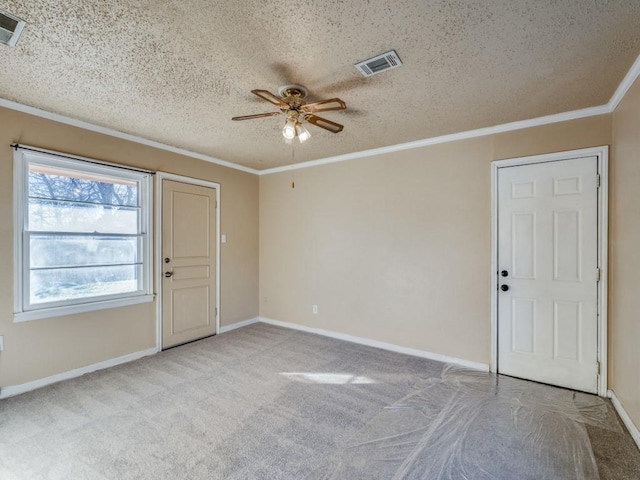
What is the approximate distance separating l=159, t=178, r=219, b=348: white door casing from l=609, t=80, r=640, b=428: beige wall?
4.57 metres

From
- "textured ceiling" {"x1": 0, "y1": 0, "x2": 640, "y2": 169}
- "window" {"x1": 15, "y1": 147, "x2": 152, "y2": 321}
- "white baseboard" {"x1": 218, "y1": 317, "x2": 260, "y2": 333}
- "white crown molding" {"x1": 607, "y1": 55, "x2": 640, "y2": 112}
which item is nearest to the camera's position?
"textured ceiling" {"x1": 0, "y1": 0, "x2": 640, "y2": 169}

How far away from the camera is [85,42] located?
1946 millimetres

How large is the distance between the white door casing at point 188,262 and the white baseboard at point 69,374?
0.33 m

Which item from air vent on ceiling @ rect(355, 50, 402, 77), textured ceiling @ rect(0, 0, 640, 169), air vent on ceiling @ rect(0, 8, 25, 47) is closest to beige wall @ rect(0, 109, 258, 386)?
textured ceiling @ rect(0, 0, 640, 169)

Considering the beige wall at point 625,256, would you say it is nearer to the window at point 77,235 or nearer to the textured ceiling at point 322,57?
the textured ceiling at point 322,57

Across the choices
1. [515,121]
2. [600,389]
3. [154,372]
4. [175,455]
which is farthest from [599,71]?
[154,372]

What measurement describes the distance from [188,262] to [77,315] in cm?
138

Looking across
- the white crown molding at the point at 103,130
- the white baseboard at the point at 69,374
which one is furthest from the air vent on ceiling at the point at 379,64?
the white baseboard at the point at 69,374

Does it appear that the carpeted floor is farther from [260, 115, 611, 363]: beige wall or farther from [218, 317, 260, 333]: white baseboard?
[218, 317, 260, 333]: white baseboard

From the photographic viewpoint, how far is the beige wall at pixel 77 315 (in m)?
2.81

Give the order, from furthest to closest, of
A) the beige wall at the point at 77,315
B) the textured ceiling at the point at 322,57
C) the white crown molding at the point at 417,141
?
1. the beige wall at the point at 77,315
2. the white crown molding at the point at 417,141
3. the textured ceiling at the point at 322,57

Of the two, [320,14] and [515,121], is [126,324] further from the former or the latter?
[515,121]

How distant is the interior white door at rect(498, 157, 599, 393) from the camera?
9.41 ft

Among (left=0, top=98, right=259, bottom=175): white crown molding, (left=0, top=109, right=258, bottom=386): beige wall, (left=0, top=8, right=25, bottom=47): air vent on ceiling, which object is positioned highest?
(left=0, top=8, right=25, bottom=47): air vent on ceiling
